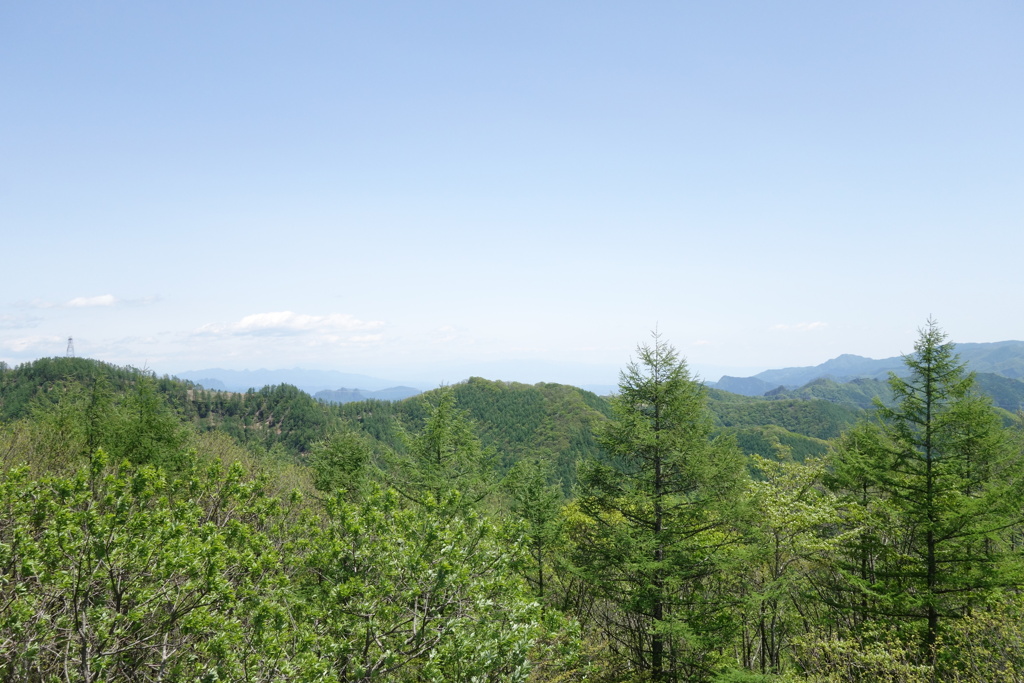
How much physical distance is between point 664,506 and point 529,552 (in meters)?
5.72

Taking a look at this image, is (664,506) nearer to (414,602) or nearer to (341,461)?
(414,602)

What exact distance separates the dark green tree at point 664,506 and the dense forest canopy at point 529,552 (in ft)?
0.26

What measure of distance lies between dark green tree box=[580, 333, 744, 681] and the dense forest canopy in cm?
8

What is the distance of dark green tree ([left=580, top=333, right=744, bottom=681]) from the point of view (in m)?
13.8

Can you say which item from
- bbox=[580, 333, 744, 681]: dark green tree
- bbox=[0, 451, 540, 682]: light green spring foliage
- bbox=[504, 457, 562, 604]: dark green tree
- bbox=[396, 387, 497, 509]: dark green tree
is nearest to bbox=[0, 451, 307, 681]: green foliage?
bbox=[0, 451, 540, 682]: light green spring foliage

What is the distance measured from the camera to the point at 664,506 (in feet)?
47.6

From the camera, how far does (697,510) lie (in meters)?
14.2

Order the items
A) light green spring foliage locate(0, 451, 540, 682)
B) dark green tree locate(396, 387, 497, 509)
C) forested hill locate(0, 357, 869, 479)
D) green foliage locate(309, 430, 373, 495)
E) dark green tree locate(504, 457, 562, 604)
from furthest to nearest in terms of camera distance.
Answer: forested hill locate(0, 357, 869, 479) → green foliage locate(309, 430, 373, 495) → dark green tree locate(504, 457, 562, 604) → dark green tree locate(396, 387, 497, 509) → light green spring foliage locate(0, 451, 540, 682)

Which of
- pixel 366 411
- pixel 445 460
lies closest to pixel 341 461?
pixel 445 460

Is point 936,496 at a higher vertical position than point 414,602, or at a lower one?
higher

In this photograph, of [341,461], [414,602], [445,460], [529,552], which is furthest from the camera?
[341,461]

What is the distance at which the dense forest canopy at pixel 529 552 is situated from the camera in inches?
231

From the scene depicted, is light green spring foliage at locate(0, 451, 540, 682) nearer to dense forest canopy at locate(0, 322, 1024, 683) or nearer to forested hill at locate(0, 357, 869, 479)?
dense forest canopy at locate(0, 322, 1024, 683)

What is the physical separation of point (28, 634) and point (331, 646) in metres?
3.17
